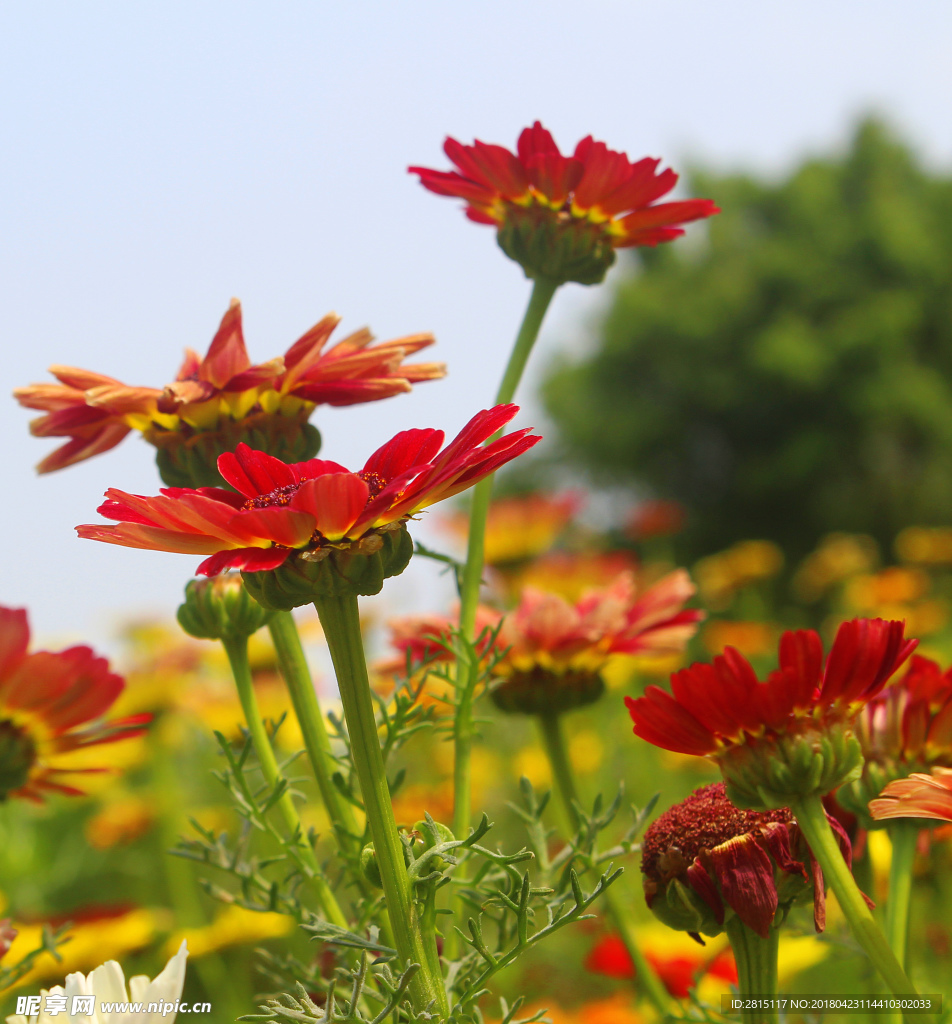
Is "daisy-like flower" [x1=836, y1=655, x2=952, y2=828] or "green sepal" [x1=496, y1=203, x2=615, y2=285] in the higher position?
"green sepal" [x1=496, y1=203, x2=615, y2=285]

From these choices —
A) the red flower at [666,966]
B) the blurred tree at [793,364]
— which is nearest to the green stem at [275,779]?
the red flower at [666,966]

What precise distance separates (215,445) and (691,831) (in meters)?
0.30

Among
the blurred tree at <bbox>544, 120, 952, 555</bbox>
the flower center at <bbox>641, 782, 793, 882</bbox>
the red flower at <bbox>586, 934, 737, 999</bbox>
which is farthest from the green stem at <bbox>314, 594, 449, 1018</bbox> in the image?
the blurred tree at <bbox>544, 120, 952, 555</bbox>

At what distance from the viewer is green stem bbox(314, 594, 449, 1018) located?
1.15ft

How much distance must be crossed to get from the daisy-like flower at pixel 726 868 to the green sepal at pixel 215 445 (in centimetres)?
27

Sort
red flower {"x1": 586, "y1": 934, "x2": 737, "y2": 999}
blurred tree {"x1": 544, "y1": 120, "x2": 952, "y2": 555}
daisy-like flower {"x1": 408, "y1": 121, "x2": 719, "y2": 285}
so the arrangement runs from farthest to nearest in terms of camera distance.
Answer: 1. blurred tree {"x1": 544, "y1": 120, "x2": 952, "y2": 555}
2. red flower {"x1": 586, "y1": 934, "x2": 737, "y2": 999}
3. daisy-like flower {"x1": 408, "y1": 121, "x2": 719, "y2": 285}

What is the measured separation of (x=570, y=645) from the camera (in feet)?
2.22

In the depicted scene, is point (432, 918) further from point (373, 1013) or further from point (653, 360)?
point (653, 360)

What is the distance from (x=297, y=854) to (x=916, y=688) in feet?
1.02

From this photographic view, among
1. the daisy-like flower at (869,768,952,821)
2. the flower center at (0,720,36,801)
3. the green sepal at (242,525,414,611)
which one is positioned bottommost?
the daisy-like flower at (869,768,952,821)

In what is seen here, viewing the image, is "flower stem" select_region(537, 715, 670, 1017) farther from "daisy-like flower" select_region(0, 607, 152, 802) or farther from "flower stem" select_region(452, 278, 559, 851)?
"daisy-like flower" select_region(0, 607, 152, 802)

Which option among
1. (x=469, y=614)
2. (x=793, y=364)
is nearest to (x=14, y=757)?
(x=469, y=614)

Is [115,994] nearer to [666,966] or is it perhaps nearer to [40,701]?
[40,701]

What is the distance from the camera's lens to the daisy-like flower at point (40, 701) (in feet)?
1.89
